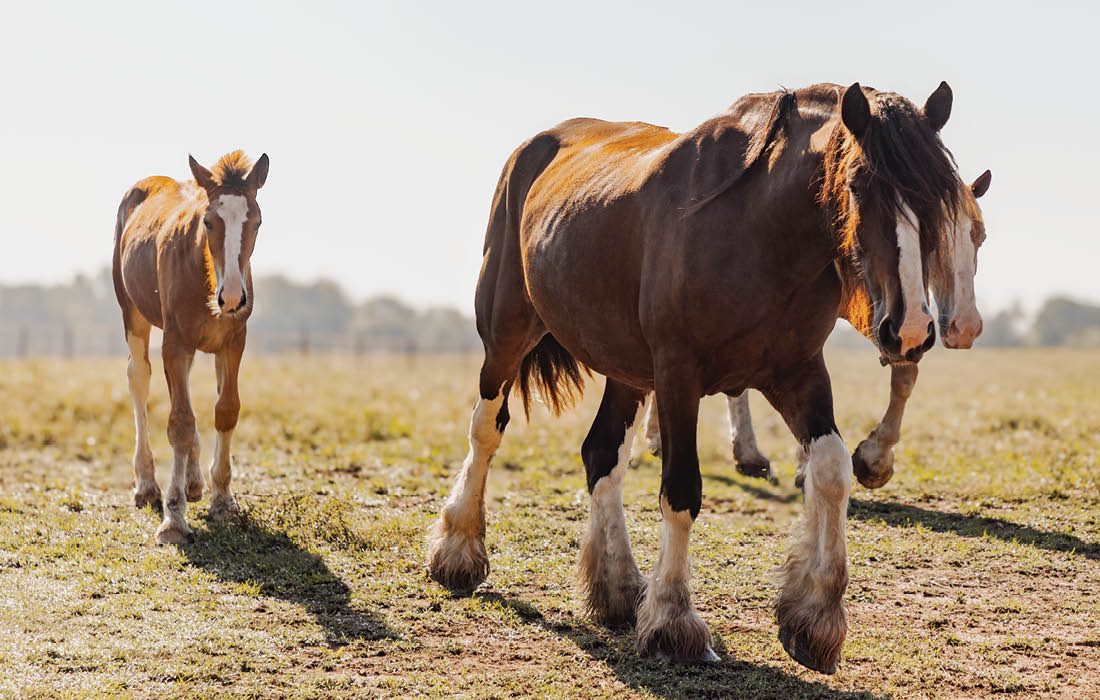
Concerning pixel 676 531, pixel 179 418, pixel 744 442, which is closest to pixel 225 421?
pixel 179 418

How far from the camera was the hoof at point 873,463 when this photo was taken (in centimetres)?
744

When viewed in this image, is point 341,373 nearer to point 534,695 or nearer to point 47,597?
point 47,597

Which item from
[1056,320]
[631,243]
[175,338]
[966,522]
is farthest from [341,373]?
[1056,320]

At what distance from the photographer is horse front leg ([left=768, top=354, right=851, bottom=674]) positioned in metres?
4.42

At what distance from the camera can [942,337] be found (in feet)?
12.4

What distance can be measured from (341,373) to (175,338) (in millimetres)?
15175

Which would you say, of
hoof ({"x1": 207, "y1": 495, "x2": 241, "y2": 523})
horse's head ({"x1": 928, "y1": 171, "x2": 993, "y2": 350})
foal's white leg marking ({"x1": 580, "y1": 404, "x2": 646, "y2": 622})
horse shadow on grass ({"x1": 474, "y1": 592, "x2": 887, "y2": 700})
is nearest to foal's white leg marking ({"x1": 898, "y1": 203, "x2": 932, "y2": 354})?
horse's head ({"x1": 928, "y1": 171, "x2": 993, "y2": 350})

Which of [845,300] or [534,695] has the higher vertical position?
[845,300]

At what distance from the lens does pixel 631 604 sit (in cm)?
530

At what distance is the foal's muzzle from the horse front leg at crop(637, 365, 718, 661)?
95 cm

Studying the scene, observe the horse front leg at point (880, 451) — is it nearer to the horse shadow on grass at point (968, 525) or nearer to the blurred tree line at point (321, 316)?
the horse shadow on grass at point (968, 525)

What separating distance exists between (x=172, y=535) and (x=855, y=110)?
4982mm

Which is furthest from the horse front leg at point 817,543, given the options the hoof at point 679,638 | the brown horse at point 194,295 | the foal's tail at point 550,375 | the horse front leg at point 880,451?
the brown horse at point 194,295

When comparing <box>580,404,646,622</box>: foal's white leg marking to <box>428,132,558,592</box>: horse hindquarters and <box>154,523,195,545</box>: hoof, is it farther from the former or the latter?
<box>154,523,195,545</box>: hoof
